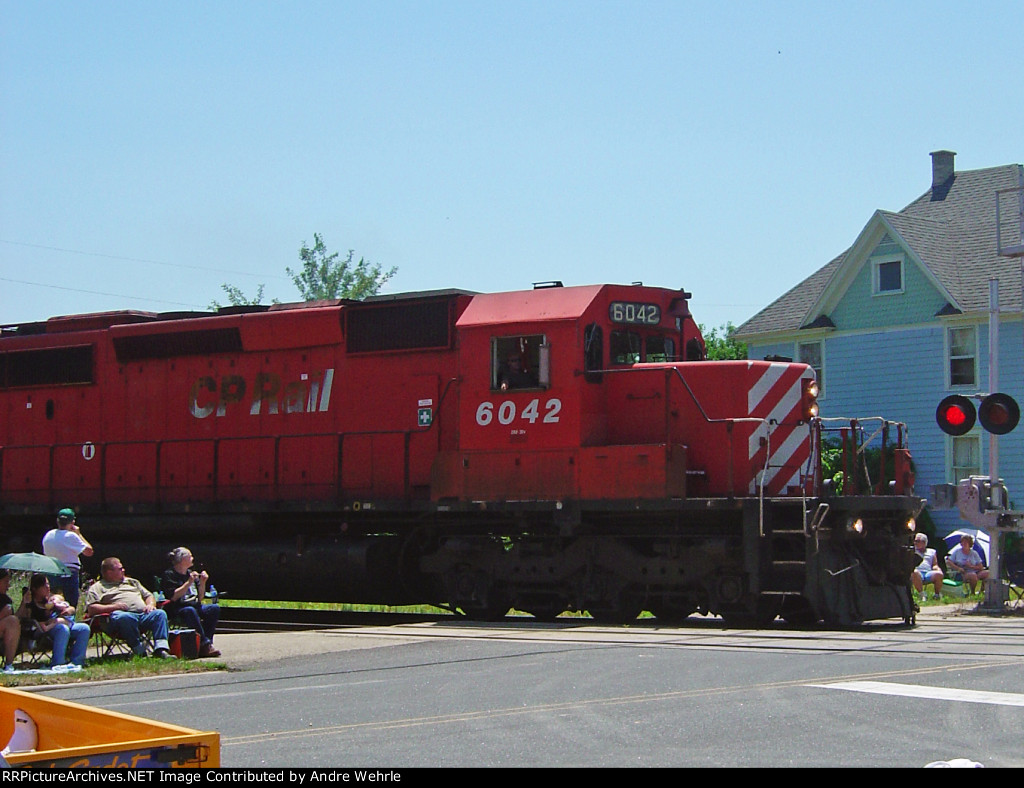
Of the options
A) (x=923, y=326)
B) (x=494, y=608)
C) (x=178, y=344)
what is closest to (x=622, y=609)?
(x=494, y=608)

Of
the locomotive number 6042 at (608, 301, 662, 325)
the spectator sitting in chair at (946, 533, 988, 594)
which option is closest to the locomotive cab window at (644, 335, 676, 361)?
the locomotive number 6042 at (608, 301, 662, 325)

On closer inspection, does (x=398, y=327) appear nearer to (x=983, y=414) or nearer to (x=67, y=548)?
(x=67, y=548)

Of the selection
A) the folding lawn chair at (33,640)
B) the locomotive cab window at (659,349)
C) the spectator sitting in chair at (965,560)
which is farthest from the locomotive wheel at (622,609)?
the spectator sitting in chair at (965,560)

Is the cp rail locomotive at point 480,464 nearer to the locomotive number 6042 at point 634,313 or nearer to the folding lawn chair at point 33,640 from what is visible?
the locomotive number 6042 at point 634,313

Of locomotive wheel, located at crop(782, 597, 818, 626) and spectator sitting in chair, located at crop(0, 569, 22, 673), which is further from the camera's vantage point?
locomotive wheel, located at crop(782, 597, 818, 626)

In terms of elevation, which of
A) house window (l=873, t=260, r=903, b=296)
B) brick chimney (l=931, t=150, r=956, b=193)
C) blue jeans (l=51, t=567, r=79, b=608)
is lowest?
blue jeans (l=51, t=567, r=79, b=608)

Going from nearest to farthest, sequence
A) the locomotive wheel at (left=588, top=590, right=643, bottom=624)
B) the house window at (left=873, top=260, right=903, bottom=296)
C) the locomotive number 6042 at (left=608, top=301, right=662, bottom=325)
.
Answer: the locomotive wheel at (left=588, top=590, right=643, bottom=624) < the locomotive number 6042 at (left=608, top=301, right=662, bottom=325) < the house window at (left=873, top=260, right=903, bottom=296)

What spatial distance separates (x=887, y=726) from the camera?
7465mm

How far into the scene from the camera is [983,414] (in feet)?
55.5

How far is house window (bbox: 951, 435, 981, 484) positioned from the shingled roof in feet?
9.70

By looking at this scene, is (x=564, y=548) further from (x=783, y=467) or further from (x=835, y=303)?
(x=835, y=303)

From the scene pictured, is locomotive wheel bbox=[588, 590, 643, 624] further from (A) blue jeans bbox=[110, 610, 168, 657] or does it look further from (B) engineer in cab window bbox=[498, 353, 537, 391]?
(A) blue jeans bbox=[110, 610, 168, 657]

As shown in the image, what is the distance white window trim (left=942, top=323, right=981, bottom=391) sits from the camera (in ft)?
98.8

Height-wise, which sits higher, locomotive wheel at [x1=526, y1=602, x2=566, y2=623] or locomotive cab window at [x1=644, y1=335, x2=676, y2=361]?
locomotive cab window at [x1=644, y1=335, x2=676, y2=361]
